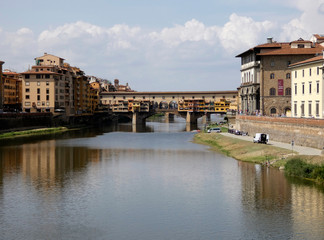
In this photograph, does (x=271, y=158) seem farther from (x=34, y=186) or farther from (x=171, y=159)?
(x=34, y=186)

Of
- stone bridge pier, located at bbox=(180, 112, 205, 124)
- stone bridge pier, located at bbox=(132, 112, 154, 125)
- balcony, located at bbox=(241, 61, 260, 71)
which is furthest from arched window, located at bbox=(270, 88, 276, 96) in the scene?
stone bridge pier, located at bbox=(132, 112, 154, 125)

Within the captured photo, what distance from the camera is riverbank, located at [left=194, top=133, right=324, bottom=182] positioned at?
46281 millimetres

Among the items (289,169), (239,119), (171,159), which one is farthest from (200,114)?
(289,169)

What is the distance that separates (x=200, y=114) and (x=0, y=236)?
151 metres

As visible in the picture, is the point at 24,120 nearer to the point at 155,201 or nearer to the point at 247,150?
the point at 247,150

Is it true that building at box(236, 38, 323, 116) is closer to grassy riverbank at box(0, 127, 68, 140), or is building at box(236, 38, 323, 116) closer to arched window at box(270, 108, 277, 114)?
arched window at box(270, 108, 277, 114)

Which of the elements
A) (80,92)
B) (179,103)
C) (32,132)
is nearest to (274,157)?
(32,132)

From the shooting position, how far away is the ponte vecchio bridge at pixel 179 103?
178m

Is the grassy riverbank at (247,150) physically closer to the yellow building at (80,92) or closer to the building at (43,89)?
the building at (43,89)

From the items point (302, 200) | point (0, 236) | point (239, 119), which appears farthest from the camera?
point (239, 119)

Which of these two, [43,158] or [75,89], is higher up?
[75,89]

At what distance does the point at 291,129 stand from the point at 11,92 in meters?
110

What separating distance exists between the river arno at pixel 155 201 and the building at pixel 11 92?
3709 inches

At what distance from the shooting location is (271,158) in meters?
55.9
